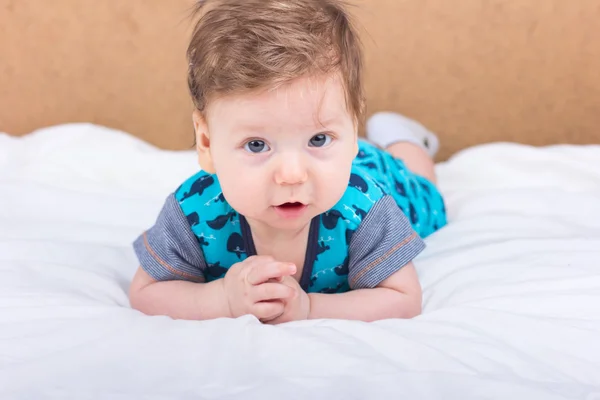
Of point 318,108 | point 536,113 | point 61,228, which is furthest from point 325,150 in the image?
point 536,113

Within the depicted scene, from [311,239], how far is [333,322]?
154 mm

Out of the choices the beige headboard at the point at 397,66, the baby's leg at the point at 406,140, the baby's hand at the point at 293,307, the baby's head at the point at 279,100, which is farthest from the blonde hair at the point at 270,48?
the beige headboard at the point at 397,66

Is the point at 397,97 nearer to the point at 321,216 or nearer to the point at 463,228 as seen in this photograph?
the point at 463,228

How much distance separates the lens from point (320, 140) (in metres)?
0.74

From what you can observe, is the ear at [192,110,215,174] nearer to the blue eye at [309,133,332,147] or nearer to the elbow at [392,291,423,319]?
the blue eye at [309,133,332,147]

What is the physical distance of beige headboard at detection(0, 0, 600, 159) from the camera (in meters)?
1.56

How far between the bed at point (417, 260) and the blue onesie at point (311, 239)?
0.33 ft

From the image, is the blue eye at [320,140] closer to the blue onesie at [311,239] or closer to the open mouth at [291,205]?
the open mouth at [291,205]

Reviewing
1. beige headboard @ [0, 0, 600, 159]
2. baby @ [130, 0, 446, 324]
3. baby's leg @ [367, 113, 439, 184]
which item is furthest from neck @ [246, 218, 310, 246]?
beige headboard @ [0, 0, 600, 159]

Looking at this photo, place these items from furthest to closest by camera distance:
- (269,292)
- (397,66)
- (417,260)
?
(397,66), (417,260), (269,292)

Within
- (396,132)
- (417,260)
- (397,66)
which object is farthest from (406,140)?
(417,260)

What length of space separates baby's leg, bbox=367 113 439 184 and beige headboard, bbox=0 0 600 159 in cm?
13

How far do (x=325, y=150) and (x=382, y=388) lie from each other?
281 mm

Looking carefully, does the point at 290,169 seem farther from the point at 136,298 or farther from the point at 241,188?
the point at 136,298
